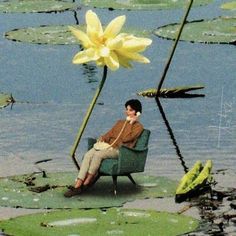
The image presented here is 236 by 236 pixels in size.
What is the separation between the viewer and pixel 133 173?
9.24m

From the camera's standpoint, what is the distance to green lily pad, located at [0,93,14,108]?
1206 cm

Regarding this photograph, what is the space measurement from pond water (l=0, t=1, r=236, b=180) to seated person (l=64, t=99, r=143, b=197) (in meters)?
0.74

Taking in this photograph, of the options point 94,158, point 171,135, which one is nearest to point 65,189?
point 94,158

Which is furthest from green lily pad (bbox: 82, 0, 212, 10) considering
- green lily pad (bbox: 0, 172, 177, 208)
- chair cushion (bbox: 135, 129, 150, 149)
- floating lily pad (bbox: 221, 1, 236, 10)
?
chair cushion (bbox: 135, 129, 150, 149)

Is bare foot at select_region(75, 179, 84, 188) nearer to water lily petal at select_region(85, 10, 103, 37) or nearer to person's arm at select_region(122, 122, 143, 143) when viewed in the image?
person's arm at select_region(122, 122, 143, 143)

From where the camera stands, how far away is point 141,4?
18.0 m

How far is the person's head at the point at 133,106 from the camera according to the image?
8.60 metres

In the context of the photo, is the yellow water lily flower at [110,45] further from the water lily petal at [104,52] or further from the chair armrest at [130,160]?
the chair armrest at [130,160]

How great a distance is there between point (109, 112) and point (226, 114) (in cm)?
117

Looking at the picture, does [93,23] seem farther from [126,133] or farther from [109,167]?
[109,167]

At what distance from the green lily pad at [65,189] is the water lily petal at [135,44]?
1065 millimetres

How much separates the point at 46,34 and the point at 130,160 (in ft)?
24.4

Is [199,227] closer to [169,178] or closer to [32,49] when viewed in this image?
[169,178]

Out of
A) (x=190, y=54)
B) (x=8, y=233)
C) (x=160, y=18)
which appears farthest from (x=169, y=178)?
(x=160, y=18)
